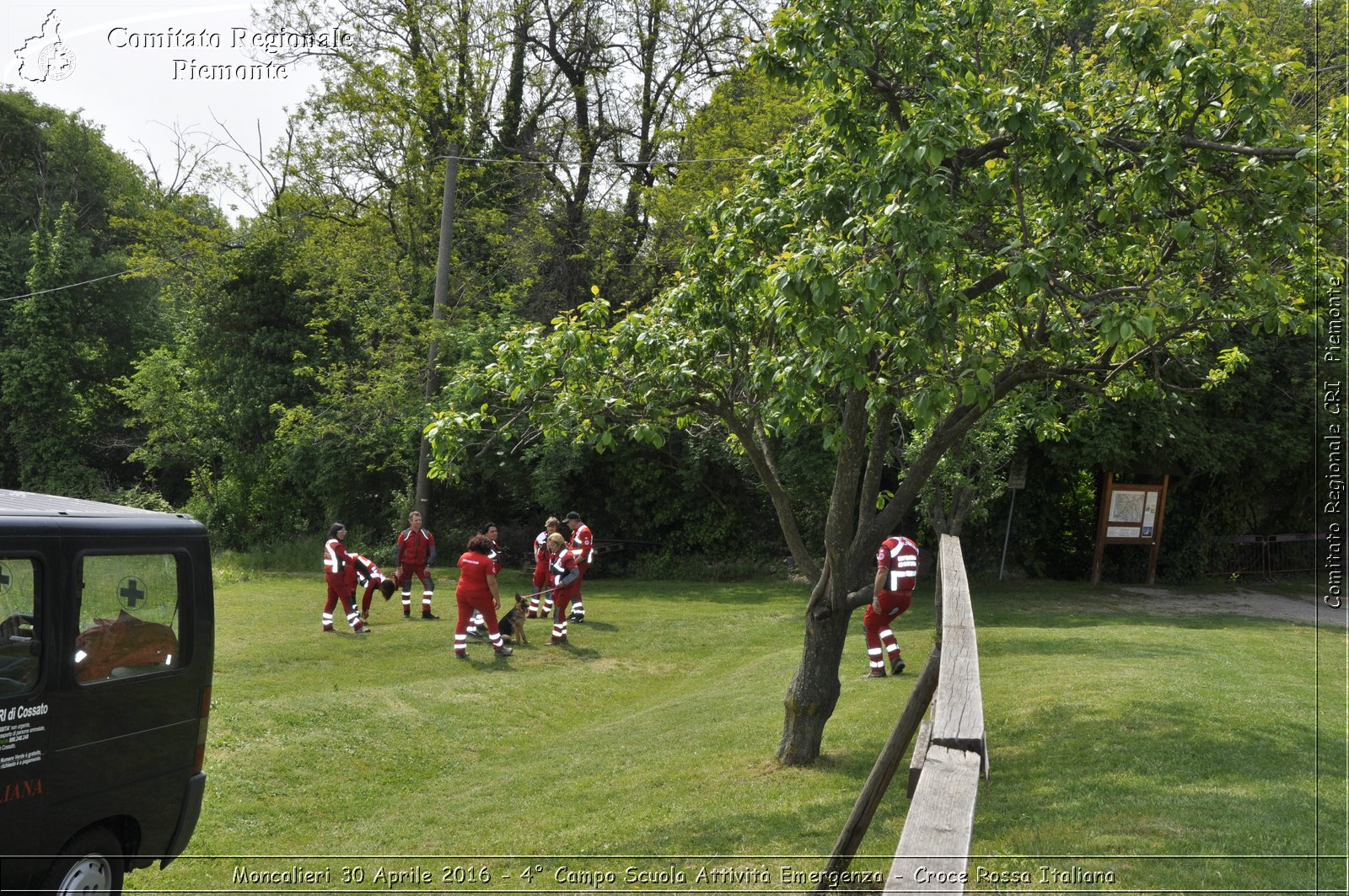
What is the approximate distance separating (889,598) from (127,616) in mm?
9494

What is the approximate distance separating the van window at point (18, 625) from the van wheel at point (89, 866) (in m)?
1.04

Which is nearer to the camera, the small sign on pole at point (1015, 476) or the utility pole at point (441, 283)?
the small sign on pole at point (1015, 476)

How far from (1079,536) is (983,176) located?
70.0 feet

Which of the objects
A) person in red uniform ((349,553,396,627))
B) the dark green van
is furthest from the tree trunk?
person in red uniform ((349,553,396,627))

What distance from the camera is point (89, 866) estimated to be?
6141mm

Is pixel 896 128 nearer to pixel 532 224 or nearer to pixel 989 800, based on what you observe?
pixel 989 800

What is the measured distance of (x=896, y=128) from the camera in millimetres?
8805

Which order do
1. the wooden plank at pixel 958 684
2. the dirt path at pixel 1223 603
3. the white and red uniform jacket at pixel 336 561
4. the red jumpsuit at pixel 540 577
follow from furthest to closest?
the dirt path at pixel 1223 603 → the red jumpsuit at pixel 540 577 → the white and red uniform jacket at pixel 336 561 → the wooden plank at pixel 958 684

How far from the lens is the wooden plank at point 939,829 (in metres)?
2.61

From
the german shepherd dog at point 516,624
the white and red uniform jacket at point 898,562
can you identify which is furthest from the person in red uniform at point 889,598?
the german shepherd dog at point 516,624

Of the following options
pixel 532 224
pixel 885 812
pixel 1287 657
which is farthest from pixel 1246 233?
pixel 532 224

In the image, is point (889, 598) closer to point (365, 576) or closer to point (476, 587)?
point (476, 587)

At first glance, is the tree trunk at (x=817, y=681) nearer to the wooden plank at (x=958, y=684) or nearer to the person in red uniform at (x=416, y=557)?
the wooden plank at (x=958, y=684)

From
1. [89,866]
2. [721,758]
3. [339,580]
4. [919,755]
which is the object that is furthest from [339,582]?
[919,755]
